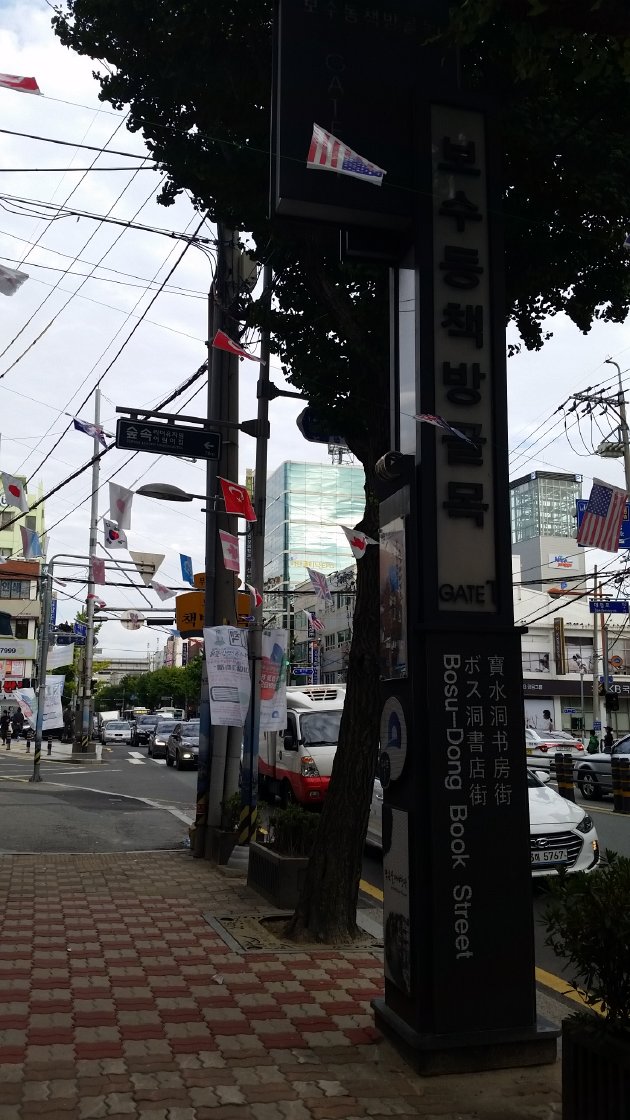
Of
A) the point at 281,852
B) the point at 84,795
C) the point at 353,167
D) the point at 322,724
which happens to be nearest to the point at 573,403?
the point at 322,724

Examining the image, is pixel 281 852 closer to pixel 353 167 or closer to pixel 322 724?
pixel 353 167

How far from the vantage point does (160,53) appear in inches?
335

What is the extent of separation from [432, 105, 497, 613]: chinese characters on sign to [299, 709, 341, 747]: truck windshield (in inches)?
473

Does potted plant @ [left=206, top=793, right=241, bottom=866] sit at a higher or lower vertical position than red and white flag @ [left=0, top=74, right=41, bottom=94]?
lower

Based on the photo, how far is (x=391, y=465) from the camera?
578 centimetres

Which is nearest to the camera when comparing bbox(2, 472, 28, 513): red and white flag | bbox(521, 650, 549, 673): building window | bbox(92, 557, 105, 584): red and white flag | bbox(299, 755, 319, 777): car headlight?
bbox(299, 755, 319, 777): car headlight

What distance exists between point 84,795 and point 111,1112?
17.9 meters

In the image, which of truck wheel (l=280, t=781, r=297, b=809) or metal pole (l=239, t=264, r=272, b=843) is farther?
truck wheel (l=280, t=781, r=297, b=809)

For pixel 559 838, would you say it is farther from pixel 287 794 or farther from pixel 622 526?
pixel 622 526

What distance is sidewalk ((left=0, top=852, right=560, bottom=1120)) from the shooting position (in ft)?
15.2

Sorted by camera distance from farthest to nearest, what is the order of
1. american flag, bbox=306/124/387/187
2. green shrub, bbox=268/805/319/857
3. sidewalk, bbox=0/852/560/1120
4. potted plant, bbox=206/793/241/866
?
potted plant, bbox=206/793/241/866 → green shrub, bbox=268/805/319/857 → american flag, bbox=306/124/387/187 → sidewalk, bbox=0/852/560/1120

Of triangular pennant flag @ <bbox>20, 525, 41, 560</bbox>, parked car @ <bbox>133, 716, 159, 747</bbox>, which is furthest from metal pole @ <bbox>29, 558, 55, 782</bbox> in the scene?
parked car @ <bbox>133, 716, 159, 747</bbox>

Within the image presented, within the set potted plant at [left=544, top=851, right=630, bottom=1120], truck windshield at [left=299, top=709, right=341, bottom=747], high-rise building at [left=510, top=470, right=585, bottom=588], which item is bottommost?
potted plant at [left=544, top=851, right=630, bottom=1120]

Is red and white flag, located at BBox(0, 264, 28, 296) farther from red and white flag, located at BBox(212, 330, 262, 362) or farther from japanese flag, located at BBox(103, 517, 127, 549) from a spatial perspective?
japanese flag, located at BBox(103, 517, 127, 549)
